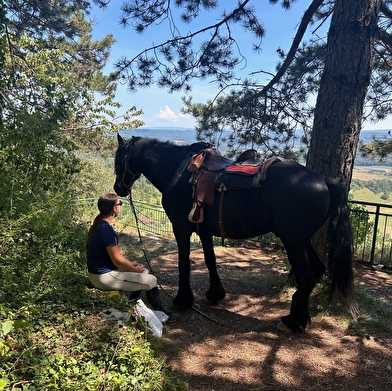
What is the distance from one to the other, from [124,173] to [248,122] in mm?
→ 3234

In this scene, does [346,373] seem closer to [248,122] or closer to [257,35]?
[248,122]

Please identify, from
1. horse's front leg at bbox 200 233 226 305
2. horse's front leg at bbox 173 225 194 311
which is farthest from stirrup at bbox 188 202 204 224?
horse's front leg at bbox 200 233 226 305

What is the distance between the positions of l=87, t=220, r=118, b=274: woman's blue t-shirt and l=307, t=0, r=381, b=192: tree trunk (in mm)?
2854

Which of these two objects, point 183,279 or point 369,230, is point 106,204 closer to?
point 183,279

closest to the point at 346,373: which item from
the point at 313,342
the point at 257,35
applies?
the point at 313,342

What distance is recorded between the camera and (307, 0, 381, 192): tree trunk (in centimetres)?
390

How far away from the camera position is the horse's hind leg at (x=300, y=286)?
3234mm

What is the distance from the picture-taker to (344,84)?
155 inches

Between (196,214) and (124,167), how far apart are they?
52.3 inches

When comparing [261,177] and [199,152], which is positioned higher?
[199,152]

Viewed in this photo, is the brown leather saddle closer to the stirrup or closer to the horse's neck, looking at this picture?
the stirrup

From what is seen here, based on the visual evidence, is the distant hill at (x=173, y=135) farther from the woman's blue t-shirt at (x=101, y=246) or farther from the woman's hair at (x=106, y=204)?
the woman's blue t-shirt at (x=101, y=246)

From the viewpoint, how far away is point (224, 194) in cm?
347

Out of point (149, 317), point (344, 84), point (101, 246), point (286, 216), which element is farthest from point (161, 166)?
Answer: point (344, 84)
